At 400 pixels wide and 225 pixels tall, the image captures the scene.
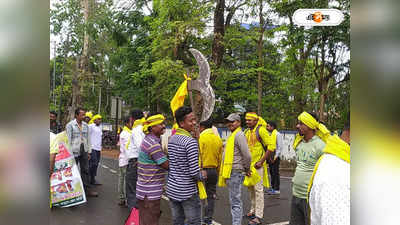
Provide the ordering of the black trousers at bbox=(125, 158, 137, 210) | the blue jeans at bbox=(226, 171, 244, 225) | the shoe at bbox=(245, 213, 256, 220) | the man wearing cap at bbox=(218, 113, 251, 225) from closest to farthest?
the blue jeans at bbox=(226, 171, 244, 225), the man wearing cap at bbox=(218, 113, 251, 225), the black trousers at bbox=(125, 158, 137, 210), the shoe at bbox=(245, 213, 256, 220)

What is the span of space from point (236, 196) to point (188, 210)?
47.8 inches

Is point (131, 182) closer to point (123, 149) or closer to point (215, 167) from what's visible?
point (123, 149)

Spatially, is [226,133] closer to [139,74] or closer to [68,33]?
[139,74]

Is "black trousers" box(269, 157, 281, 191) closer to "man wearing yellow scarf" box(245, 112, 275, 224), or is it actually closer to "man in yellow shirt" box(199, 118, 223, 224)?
"man wearing yellow scarf" box(245, 112, 275, 224)

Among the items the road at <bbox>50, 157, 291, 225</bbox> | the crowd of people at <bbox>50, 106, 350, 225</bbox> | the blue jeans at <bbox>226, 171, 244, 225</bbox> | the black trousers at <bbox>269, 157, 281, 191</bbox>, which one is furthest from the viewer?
the black trousers at <bbox>269, 157, 281, 191</bbox>

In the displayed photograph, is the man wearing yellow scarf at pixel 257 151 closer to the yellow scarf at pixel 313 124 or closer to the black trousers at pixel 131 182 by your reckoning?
the yellow scarf at pixel 313 124

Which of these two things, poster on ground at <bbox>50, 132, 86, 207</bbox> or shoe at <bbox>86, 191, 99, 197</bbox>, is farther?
shoe at <bbox>86, 191, 99, 197</bbox>

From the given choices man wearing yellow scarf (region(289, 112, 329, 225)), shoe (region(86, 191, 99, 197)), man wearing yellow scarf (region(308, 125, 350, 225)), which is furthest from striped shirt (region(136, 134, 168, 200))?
shoe (region(86, 191, 99, 197))

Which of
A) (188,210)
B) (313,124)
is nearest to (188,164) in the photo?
(188,210)

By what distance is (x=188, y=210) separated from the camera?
318cm

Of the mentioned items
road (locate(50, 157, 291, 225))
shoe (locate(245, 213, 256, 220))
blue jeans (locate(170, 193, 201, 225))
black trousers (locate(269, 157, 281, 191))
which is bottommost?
road (locate(50, 157, 291, 225))

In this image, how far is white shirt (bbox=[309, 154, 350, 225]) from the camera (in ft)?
5.18

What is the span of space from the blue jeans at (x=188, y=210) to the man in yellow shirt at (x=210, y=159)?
Result: 134cm

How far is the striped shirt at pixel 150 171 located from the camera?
3518mm
